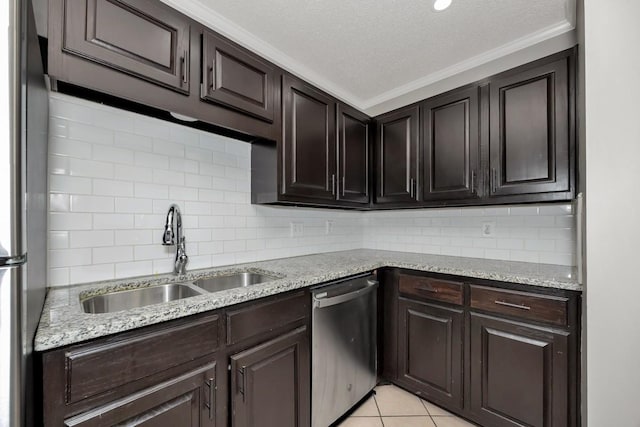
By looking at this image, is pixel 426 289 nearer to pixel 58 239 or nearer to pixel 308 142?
pixel 308 142

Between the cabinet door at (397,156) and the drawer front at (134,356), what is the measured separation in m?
1.76

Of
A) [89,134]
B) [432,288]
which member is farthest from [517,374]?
[89,134]

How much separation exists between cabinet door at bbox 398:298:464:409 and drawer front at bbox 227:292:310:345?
3.00 ft

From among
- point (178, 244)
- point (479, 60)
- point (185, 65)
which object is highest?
point (479, 60)

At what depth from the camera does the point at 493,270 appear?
1.72 metres

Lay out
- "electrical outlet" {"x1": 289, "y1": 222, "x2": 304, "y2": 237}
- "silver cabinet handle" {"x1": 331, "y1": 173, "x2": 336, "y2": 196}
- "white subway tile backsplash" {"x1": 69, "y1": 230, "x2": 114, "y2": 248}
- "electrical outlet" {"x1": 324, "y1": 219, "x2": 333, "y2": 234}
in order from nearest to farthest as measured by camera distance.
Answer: "white subway tile backsplash" {"x1": 69, "y1": 230, "x2": 114, "y2": 248} → "silver cabinet handle" {"x1": 331, "y1": 173, "x2": 336, "y2": 196} → "electrical outlet" {"x1": 289, "y1": 222, "x2": 304, "y2": 237} → "electrical outlet" {"x1": 324, "y1": 219, "x2": 333, "y2": 234}

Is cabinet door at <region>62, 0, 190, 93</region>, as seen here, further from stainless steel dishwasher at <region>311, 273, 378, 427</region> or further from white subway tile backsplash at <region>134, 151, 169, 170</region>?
stainless steel dishwasher at <region>311, 273, 378, 427</region>

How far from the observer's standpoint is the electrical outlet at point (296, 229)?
2316 millimetres

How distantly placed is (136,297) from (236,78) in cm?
128

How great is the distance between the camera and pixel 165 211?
1.58m

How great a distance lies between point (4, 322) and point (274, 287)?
882 mm

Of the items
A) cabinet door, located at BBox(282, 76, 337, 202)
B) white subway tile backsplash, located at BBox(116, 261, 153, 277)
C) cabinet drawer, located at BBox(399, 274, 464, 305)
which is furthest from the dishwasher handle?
white subway tile backsplash, located at BBox(116, 261, 153, 277)

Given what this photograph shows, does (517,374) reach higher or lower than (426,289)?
lower

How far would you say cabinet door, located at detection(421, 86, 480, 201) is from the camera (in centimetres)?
193
